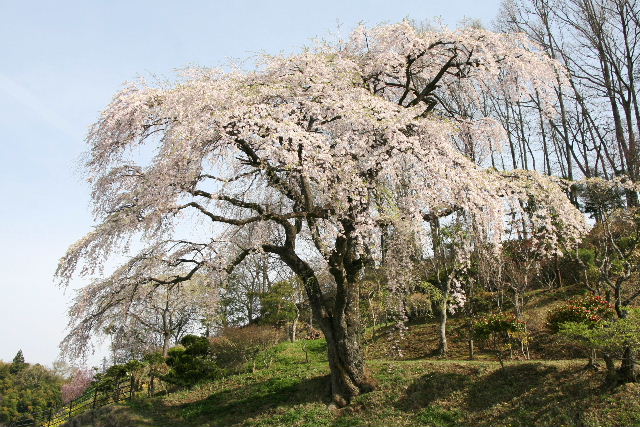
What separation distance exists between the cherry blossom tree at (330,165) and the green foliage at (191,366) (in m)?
6.95

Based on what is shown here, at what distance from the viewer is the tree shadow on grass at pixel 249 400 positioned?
41.4 feet

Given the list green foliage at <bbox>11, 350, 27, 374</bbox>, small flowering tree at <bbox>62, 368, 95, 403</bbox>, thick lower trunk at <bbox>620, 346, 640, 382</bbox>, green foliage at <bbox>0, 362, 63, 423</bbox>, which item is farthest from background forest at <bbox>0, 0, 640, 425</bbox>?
green foliage at <bbox>11, 350, 27, 374</bbox>

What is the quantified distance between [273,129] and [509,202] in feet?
19.2

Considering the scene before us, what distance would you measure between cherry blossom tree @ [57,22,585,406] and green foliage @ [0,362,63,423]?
145 feet

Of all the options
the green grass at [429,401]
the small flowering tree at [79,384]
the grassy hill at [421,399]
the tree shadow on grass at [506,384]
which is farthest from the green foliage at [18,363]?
the tree shadow on grass at [506,384]

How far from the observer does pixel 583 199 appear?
23.8 m

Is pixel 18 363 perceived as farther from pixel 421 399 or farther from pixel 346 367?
pixel 421 399

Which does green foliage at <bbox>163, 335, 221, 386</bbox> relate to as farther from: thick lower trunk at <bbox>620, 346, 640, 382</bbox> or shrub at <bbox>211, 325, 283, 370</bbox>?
thick lower trunk at <bbox>620, 346, 640, 382</bbox>

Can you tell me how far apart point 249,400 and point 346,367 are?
3.78 m

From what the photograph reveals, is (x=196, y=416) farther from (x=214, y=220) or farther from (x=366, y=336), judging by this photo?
(x=366, y=336)

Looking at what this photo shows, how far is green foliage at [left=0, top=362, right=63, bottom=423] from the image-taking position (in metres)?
46.7

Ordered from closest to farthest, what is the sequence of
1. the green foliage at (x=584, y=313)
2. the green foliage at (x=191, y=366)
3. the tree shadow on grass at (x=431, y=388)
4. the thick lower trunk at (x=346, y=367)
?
the green foliage at (x=584, y=313) → the tree shadow on grass at (x=431, y=388) → the thick lower trunk at (x=346, y=367) → the green foliage at (x=191, y=366)

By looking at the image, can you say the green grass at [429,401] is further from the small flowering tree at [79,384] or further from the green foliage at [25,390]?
the green foliage at [25,390]

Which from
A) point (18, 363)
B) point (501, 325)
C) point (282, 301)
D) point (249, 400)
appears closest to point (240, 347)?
point (282, 301)
